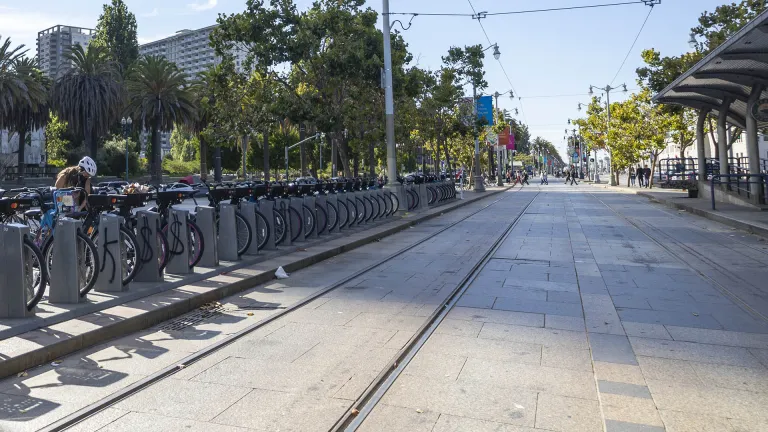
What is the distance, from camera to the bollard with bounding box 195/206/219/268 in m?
8.25

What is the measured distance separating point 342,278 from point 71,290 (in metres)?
3.69

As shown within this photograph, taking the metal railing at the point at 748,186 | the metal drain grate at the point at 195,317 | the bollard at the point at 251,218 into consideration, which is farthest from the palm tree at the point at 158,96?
the metal drain grate at the point at 195,317

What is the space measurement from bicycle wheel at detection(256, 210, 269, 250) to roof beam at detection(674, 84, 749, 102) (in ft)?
52.9

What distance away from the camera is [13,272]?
5.11 meters

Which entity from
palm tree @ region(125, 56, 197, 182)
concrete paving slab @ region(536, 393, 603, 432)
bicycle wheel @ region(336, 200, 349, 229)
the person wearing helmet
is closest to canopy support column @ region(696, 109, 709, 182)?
bicycle wheel @ region(336, 200, 349, 229)

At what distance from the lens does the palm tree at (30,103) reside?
37188 mm

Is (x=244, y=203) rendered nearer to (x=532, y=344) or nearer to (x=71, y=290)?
(x=71, y=290)

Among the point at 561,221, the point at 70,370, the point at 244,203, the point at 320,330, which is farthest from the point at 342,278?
the point at 561,221

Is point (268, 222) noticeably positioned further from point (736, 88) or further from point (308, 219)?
point (736, 88)

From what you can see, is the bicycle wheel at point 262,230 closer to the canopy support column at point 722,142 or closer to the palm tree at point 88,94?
the canopy support column at point 722,142

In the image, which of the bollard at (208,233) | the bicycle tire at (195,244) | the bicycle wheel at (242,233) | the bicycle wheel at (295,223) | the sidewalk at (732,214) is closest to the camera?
the bicycle tire at (195,244)

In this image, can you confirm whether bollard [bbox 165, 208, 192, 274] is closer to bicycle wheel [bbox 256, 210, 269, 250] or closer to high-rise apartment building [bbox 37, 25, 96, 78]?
bicycle wheel [bbox 256, 210, 269, 250]

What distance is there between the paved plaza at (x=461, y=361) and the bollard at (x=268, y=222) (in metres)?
1.63

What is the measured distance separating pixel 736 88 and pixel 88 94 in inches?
1430
